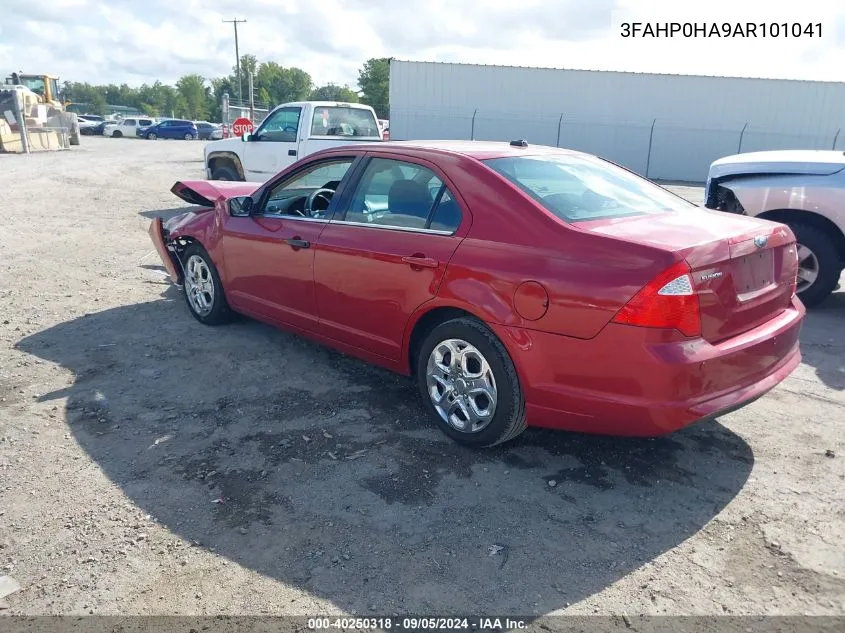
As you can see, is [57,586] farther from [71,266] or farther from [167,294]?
[71,266]

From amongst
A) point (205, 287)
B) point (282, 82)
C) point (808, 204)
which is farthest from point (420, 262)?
point (282, 82)

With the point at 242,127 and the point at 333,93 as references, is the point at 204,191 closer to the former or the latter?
the point at 242,127

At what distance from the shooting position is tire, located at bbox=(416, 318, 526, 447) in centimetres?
338

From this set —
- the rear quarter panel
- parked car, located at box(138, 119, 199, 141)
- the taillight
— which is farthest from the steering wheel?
parked car, located at box(138, 119, 199, 141)

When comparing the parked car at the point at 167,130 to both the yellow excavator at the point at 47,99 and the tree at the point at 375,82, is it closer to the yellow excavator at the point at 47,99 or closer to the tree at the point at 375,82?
the yellow excavator at the point at 47,99

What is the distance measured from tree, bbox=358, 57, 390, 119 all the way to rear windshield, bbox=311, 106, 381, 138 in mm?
64570

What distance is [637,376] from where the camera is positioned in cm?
297

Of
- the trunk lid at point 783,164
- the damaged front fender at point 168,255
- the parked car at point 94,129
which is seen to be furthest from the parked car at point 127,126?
the trunk lid at point 783,164

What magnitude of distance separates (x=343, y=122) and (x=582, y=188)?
8420mm

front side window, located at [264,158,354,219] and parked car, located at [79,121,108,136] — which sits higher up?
front side window, located at [264,158,354,219]

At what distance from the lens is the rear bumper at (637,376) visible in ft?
9.66

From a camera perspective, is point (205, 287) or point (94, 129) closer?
point (205, 287)

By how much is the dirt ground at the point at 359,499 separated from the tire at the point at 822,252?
1.39 m

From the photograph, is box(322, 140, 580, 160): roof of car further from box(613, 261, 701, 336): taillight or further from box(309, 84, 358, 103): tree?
box(309, 84, 358, 103): tree
